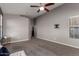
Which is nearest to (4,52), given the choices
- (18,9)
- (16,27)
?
(16,27)

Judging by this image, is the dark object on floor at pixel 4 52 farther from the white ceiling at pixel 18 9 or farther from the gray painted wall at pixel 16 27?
the white ceiling at pixel 18 9

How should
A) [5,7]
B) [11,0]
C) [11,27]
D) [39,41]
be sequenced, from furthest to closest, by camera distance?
[39,41] → [11,27] → [5,7] → [11,0]

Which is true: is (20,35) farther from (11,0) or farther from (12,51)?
(11,0)

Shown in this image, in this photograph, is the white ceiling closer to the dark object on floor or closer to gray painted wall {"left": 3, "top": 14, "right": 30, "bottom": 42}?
gray painted wall {"left": 3, "top": 14, "right": 30, "bottom": 42}

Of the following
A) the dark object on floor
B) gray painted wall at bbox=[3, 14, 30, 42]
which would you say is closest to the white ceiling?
gray painted wall at bbox=[3, 14, 30, 42]

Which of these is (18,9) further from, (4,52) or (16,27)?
(4,52)

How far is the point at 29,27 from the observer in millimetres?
1129

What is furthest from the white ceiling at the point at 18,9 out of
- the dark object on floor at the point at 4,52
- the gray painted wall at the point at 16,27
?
the dark object on floor at the point at 4,52

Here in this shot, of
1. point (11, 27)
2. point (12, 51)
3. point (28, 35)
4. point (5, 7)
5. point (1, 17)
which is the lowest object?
point (12, 51)

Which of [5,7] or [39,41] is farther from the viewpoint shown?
[39,41]

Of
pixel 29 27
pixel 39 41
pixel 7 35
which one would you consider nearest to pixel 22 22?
pixel 29 27

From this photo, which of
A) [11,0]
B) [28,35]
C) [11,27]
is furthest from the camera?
[28,35]

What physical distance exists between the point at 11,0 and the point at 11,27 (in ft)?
1.17

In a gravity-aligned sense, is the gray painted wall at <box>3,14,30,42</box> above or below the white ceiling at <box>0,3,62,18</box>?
below
